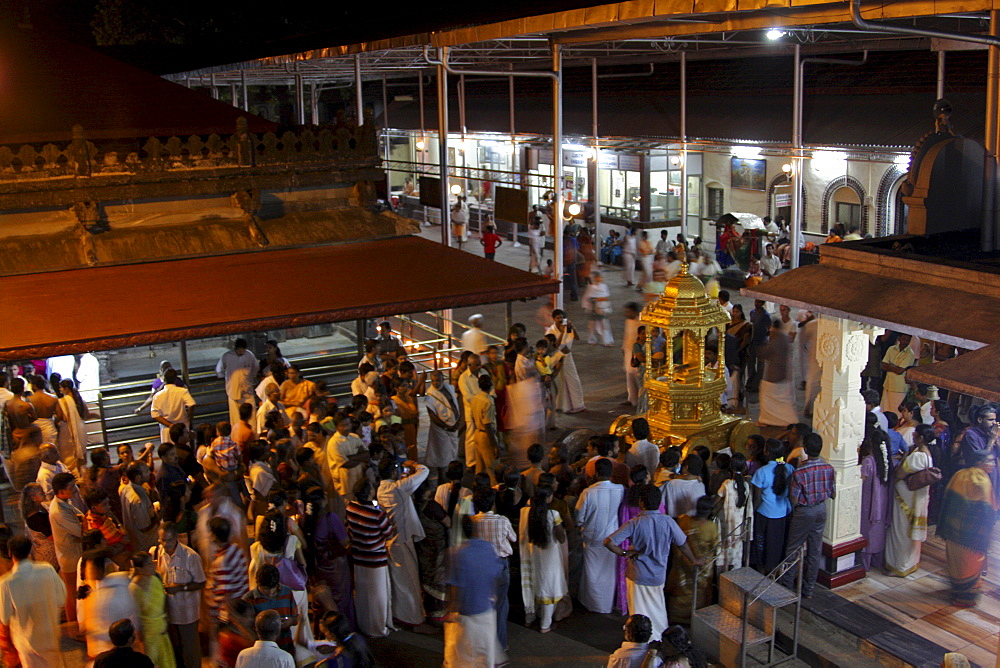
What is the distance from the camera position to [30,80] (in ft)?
43.9

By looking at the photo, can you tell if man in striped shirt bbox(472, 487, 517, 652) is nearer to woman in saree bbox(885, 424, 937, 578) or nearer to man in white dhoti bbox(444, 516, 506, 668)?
man in white dhoti bbox(444, 516, 506, 668)

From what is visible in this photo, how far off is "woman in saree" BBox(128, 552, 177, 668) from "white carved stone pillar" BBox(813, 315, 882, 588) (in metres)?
5.35

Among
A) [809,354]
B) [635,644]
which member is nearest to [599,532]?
[635,644]

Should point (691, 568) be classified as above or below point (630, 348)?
below

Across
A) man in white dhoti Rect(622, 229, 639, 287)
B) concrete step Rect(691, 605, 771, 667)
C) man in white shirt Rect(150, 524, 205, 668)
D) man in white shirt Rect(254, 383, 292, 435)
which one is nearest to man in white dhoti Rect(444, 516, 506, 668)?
concrete step Rect(691, 605, 771, 667)

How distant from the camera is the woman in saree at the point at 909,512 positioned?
8.61m

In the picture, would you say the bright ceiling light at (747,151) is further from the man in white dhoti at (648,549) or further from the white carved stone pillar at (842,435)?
the man in white dhoti at (648,549)

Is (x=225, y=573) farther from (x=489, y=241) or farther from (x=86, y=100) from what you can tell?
(x=489, y=241)

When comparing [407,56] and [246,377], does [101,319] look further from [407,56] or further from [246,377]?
[407,56]

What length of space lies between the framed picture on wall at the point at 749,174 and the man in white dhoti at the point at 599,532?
16282 mm

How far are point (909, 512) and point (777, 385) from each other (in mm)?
3687

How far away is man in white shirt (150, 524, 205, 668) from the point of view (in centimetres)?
704

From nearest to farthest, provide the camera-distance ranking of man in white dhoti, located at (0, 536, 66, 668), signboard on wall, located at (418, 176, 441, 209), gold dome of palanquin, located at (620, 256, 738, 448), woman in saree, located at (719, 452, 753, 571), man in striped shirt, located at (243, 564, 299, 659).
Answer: man in striped shirt, located at (243, 564, 299, 659)
man in white dhoti, located at (0, 536, 66, 668)
woman in saree, located at (719, 452, 753, 571)
gold dome of palanquin, located at (620, 256, 738, 448)
signboard on wall, located at (418, 176, 441, 209)

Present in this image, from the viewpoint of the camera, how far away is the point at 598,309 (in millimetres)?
16469
